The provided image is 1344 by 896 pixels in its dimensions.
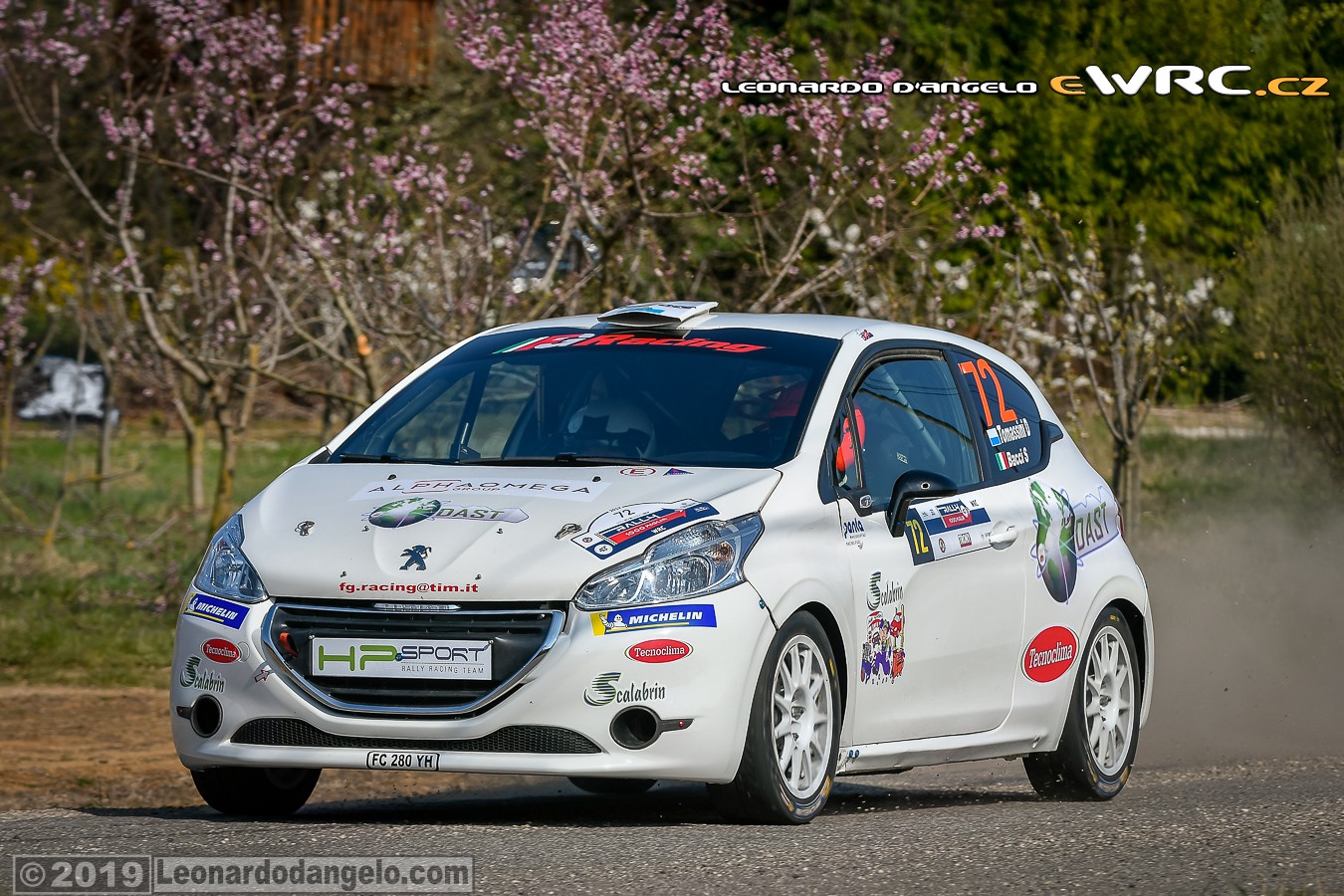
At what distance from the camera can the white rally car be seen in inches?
255

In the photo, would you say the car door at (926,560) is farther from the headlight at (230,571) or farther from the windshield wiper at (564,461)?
the headlight at (230,571)

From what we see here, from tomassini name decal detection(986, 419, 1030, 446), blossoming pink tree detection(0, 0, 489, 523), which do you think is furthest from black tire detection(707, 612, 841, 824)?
blossoming pink tree detection(0, 0, 489, 523)

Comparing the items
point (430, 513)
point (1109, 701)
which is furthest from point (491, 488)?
point (1109, 701)

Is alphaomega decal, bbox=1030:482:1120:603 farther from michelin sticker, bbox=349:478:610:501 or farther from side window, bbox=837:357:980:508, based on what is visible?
michelin sticker, bbox=349:478:610:501

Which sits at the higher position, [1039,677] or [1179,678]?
[1039,677]

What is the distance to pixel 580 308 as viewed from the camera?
16.1 meters

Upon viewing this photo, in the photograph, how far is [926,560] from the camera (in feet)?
24.8

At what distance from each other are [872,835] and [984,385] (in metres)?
2.53

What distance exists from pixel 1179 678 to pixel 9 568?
31.4ft

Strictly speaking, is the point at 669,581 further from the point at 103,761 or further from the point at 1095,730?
the point at 103,761

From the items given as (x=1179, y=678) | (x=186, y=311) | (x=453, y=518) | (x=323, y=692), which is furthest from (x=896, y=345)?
(x=186, y=311)

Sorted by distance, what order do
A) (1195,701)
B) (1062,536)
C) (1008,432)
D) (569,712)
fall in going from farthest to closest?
(1195,701)
(1008,432)
(1062,536)
(569,712)

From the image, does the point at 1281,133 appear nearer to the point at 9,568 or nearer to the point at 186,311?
the point at 186,311

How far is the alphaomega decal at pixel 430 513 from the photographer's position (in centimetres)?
669
